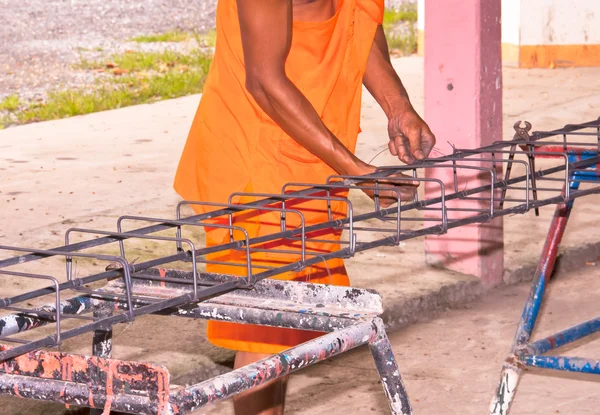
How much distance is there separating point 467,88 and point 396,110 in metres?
1.76

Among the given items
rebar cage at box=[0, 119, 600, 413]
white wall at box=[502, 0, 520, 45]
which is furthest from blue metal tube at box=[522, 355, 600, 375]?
white wall at box=[502, 0, 520, 45]

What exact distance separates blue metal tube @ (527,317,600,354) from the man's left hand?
2.06 feet

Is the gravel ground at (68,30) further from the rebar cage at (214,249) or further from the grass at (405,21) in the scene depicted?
the rebar cage at (214,249)

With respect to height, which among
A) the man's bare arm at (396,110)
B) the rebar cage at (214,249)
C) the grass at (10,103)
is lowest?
the grass at (10,103)

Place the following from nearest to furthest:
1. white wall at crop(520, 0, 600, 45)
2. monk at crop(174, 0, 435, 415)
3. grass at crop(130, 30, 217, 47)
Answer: monk at crop(174, 0, 435, 415) < white wall at crop(520, 0, 600, 45) < grass at crop(130, 30, 217, 47)

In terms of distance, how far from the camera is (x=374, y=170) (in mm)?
2260

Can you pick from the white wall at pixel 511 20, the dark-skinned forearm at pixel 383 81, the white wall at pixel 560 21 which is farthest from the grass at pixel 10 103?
the dark-skinned forearm at pixel 383 81

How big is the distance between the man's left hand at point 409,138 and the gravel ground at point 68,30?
8.05 m

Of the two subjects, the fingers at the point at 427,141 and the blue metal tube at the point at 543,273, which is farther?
the blue metal tube at the point at 543,273

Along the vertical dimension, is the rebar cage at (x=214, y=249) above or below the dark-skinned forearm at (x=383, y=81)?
below

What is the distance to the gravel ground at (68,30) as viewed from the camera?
1133 cm

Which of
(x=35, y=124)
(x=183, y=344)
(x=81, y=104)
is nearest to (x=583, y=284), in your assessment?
(x=183, y=344)

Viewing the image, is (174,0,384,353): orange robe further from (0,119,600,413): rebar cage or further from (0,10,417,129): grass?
(0,10,417,129): grass

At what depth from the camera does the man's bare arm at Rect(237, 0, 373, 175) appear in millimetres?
2342
